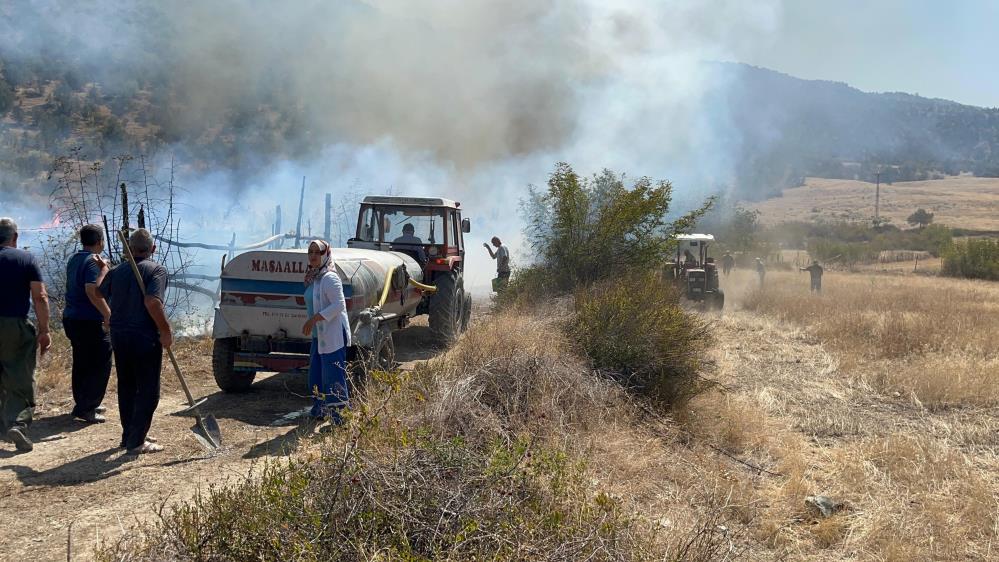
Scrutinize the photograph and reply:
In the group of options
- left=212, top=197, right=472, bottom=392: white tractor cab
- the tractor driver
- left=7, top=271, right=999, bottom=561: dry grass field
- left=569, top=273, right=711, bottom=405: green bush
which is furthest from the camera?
the tractor driver

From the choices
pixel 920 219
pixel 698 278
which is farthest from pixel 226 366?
pixel 920 219

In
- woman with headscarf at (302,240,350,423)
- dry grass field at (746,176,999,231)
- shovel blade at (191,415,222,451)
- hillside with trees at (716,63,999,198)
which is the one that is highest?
hillside with trees at (716,63,999,198)

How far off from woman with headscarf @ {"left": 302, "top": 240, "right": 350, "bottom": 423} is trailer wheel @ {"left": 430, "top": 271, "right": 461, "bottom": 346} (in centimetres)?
418

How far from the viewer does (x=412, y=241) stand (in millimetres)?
10922

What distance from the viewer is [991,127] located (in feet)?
388

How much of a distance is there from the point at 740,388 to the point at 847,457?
2904 mm

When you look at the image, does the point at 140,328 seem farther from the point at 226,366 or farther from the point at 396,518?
the point at 396,518

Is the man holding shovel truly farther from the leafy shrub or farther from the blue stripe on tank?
the leafy shrub

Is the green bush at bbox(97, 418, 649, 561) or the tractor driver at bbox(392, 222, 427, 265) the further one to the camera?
the tractor driver at bbox(392, 222, 427, 265)

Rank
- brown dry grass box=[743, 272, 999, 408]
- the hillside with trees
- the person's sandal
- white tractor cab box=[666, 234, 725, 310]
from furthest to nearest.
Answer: the hillside with trees → white tractor cab box=[666, 234, 725, 310] → brown dry grass box=[743, 272, 999, 408] → the person's sandal

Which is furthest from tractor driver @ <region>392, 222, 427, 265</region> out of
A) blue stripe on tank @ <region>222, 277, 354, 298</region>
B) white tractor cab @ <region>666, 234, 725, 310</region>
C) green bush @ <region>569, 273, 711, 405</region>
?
white tractor cab @ <region>666, 234, 725, 310</region>

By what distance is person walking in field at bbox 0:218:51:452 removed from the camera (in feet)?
18.0

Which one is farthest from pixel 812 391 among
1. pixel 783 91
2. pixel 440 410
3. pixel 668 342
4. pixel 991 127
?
pixel 991 127

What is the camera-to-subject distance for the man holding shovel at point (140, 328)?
207 inches
